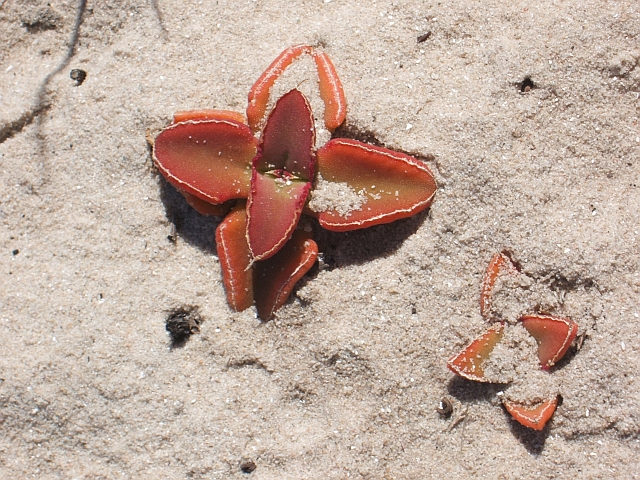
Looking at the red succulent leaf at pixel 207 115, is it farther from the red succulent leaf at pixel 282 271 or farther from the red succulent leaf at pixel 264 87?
the red succulent leaf at pixel 282 271

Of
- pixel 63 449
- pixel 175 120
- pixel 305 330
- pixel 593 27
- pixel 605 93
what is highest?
pixel 593 27

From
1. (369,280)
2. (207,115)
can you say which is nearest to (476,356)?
(369,280)

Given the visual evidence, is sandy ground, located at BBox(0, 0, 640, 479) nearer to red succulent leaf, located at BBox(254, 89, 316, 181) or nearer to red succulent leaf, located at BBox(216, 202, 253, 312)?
red succulent leaf, located at BBox(216, 202, 253, 312)

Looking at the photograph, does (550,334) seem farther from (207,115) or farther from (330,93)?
(207,115)

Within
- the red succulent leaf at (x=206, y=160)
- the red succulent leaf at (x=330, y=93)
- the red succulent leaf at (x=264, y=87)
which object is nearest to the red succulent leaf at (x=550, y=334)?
the red succulent leaf at (x=330, y=93)

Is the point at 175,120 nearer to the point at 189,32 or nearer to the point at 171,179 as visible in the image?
the point at 171,179

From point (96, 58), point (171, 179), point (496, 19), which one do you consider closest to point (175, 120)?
point (171, 179)

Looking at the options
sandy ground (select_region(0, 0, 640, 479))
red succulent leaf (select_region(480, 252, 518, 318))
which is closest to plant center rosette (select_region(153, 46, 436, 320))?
sandy ground (select_region(0, 0, 640, 479))
